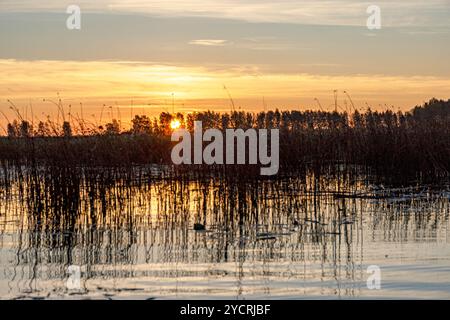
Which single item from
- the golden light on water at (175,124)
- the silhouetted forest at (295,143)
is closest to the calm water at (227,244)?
the silhouetted forest at (295,143)

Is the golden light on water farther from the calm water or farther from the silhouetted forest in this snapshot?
the calm water

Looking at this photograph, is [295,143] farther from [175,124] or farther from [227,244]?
[227,244]

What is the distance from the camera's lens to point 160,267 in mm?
6688

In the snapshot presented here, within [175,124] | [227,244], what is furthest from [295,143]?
[227,244]

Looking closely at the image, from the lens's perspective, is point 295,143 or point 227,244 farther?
point 295,143

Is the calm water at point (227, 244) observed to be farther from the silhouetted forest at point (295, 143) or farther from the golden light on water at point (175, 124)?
the golden light on water at point (175, 124)

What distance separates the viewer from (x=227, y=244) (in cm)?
784

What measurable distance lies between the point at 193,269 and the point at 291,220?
313 cm

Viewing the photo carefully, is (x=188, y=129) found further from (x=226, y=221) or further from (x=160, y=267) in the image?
(x=160, y=267)

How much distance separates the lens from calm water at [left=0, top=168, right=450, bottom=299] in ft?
19.3

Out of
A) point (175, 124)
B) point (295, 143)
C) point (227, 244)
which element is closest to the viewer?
point (227, 244)

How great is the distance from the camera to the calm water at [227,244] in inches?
232

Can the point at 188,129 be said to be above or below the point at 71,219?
above
